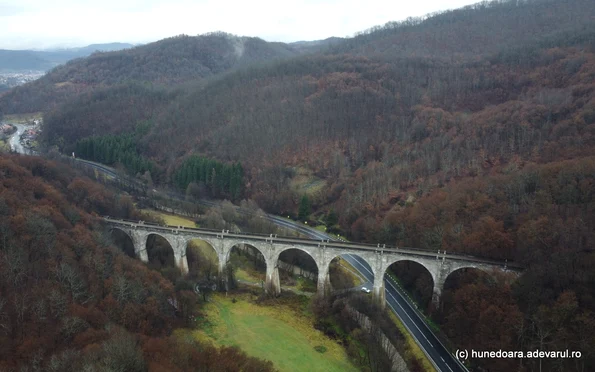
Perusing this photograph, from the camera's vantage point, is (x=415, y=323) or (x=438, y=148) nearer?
(x=415, y=323)

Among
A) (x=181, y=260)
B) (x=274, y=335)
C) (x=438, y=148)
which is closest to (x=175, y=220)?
(x=181, y=260)

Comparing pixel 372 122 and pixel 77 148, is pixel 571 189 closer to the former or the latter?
pixel 372 122

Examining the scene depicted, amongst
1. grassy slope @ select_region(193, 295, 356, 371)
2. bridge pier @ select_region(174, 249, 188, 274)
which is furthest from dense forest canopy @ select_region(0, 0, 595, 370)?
bridge pier @ select_region(174, 249, 188, 274)

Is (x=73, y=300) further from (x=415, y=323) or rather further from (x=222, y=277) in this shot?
(x=415, y=323)

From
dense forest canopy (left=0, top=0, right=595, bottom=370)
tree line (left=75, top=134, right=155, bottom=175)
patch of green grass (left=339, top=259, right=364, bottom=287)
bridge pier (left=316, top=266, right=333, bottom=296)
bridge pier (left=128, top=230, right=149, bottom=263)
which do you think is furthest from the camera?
tree line (left=75, top=134, right=155, bottom=175)

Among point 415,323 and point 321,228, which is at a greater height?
point 321,228

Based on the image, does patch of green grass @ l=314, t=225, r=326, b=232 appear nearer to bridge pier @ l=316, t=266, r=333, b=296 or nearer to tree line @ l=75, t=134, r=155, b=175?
bridge pier @ l=316, t=266, r=333, b=296

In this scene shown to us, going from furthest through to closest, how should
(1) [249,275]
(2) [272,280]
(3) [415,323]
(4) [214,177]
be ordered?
1. (4) [214,177]
2. (1) [249,275]
3. (2) [272,280]
4. (3) [415,323]
